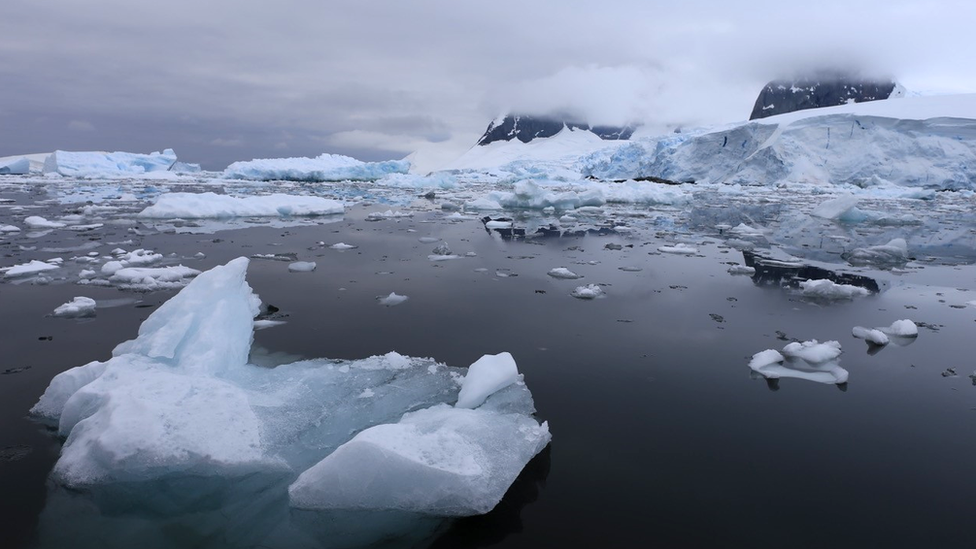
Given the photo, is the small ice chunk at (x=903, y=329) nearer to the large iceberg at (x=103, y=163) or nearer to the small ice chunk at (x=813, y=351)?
the small ice chunk at (x=813, y=351)

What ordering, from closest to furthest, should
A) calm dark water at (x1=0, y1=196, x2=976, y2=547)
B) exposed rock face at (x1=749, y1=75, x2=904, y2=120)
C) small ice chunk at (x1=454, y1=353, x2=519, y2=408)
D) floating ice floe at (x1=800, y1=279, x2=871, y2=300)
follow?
calm dark water at (x1=0, y1=196, x2=976, y2=547), small ice chunk at (x1=454, y1=353, x2=519, y2=408), floating ice floe at (x1=800, y1=279, x2=871, y2=300), exposed rock face at (x1=749, y1=75, x2=904, y2=120)

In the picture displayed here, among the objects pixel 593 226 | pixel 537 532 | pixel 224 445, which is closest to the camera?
pixel 537 532

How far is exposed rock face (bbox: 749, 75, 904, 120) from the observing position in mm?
65688

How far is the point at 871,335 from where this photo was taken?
4395 millimetres

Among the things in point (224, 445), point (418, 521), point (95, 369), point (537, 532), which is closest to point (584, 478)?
point (537, 532)

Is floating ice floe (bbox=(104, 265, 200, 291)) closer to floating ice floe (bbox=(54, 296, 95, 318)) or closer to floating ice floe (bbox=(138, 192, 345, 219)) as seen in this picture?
floating ice floe (bbox=(54, 296, 95, 318))

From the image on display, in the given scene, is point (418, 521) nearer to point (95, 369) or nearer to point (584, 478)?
point (584, 478)

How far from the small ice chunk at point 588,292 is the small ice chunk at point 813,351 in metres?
2.02

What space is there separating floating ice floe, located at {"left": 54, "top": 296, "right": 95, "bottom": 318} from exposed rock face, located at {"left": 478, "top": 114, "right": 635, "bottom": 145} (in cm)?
12539

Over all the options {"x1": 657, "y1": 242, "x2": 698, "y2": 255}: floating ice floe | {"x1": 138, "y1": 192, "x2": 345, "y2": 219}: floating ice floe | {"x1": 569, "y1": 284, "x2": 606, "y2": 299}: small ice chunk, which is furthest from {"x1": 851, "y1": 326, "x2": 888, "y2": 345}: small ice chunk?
{"x1": 138, "y1": 192, "x2": 345, "y2": 219}: floating ice floe

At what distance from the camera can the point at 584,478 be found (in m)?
2.48

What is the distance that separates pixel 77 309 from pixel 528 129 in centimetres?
12956

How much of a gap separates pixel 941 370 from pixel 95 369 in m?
5.57

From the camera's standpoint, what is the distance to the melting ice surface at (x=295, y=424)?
88.3 inches
